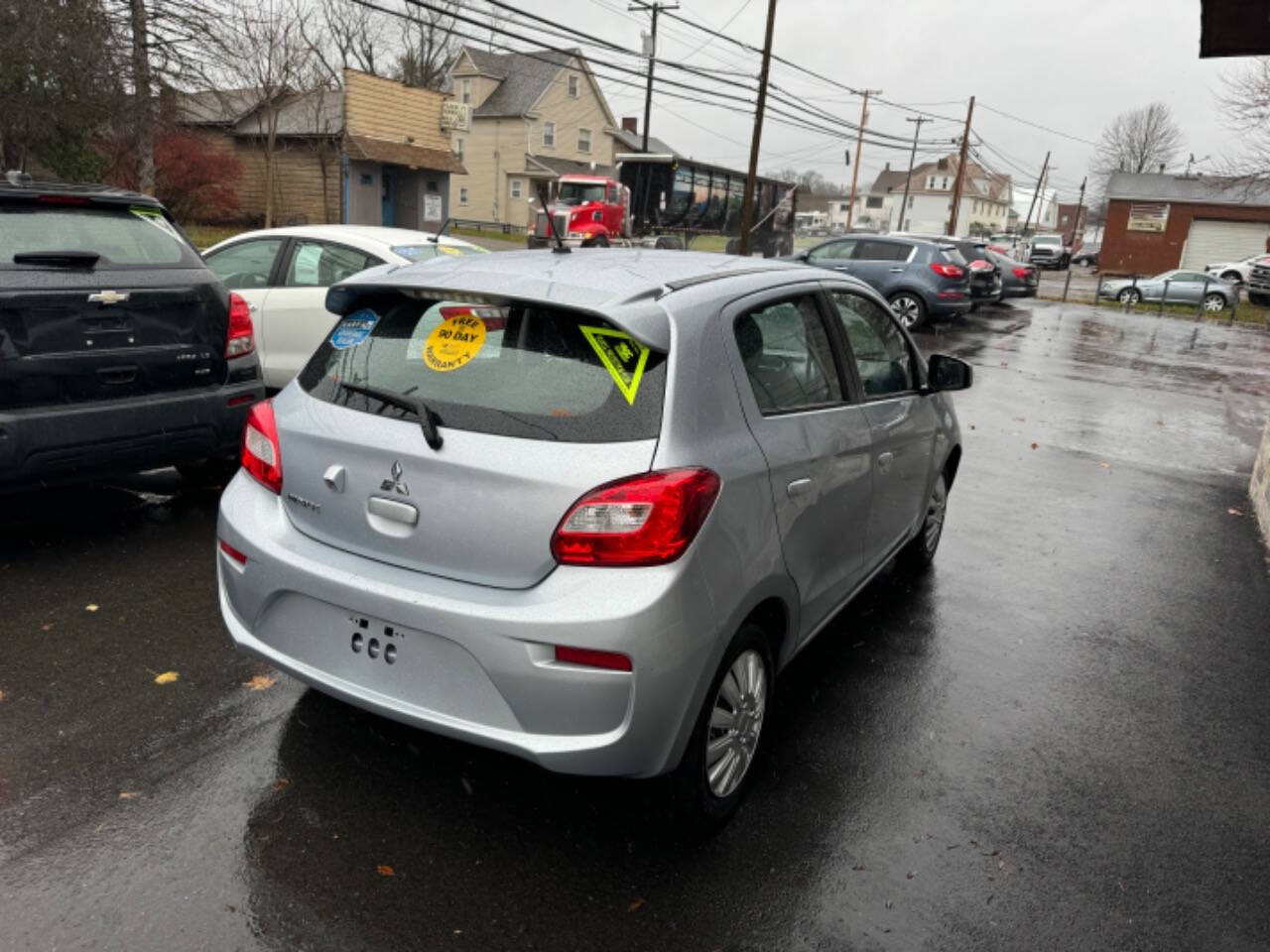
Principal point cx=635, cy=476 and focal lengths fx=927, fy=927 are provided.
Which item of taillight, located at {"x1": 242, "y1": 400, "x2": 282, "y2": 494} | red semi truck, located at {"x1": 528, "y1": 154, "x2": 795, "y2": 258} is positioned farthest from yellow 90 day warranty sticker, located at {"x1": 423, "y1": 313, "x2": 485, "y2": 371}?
red semi truck, located at {"x1": 528, "y1": 154, "x2": 795, "y2": 258}

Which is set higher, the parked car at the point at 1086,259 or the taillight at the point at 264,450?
the parked car at the point at 1086,259

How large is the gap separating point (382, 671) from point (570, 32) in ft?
59.5

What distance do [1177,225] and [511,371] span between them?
54.4 meters

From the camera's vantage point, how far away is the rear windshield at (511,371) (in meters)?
2.56

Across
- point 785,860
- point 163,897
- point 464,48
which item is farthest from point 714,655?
point 464,48

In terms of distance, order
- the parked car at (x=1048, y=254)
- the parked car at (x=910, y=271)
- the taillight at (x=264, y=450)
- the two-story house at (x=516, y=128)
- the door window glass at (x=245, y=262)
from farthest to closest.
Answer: the parked car at (x=1048, y=254) < the two-story house at (x=516, y=128) < the parked car at (x=910, y=271) < the door window glass at (x=245, y=262) < the taillight at (x=264, y=450)

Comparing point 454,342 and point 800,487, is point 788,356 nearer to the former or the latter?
point 800,487

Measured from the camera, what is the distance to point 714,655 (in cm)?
Result: 261

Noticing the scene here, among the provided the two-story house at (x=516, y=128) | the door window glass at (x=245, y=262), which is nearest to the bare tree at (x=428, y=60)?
the two-story house at (x=516, y=128)

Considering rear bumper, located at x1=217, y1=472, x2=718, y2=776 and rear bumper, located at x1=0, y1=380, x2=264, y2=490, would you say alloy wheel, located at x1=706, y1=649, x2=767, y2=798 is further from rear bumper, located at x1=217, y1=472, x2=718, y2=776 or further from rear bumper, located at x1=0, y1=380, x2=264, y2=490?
rear bumper, located at x1=0, y1=380, x2=264, y2=490

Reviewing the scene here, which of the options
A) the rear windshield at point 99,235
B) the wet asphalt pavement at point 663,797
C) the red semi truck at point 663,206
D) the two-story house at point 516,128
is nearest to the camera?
the wet asphalt pavement at point 663,797

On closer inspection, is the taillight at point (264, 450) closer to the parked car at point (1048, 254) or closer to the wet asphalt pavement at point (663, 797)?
the wet asphalt pavement at point (663, 797)

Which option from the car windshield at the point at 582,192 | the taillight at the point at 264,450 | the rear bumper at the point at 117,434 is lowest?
the rear bumper at the point at 117,434

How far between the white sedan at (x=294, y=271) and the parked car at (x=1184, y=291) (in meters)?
27.4
